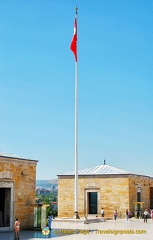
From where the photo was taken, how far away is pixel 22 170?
25.9 metres

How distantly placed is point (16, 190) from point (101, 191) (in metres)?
14.2

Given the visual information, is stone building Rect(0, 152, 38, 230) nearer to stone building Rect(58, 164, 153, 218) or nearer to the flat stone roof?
stone building Rect(58, 164, 153, 218)

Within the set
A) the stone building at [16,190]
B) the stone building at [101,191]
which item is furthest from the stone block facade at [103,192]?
the stone building at [16,190]

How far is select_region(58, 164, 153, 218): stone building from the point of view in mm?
37250

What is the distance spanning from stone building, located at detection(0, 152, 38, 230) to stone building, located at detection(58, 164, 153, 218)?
39.6ft

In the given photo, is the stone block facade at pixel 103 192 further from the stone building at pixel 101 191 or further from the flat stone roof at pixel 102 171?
the flat stone roof at pixel 102 171

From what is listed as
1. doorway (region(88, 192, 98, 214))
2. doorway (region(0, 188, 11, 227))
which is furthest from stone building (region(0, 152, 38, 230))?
doorway (region(88, 192, 98, 214))

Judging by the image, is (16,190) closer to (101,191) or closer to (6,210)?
(6,210)

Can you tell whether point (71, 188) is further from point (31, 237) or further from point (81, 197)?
point (31, 237)

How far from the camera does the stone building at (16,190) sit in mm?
24500

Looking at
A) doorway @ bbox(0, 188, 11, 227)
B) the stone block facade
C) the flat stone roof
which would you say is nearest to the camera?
doorway @ bbox(0, 188, 11, 227)

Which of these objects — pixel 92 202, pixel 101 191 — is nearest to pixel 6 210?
pixel 101 191

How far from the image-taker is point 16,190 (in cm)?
2525

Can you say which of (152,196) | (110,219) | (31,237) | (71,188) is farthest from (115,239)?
(152,196)
